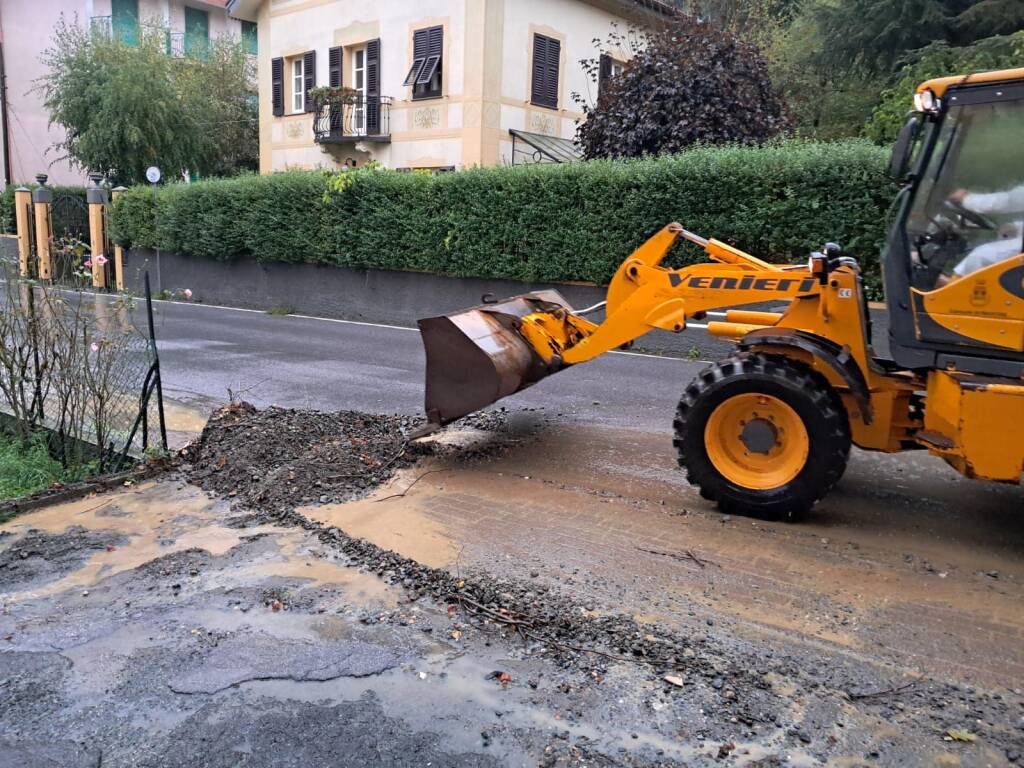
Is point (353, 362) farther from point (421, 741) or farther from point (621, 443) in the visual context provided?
point (421, 741)

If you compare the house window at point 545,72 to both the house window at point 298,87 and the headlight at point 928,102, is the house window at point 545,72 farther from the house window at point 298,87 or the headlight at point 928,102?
the headlight at point 928,102

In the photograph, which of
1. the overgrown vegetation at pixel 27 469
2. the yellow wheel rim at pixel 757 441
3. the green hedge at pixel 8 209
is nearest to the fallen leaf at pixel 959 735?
the yellow wheel rim at pixel 757 441

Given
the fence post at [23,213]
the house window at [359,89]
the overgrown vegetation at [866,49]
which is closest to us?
the overgrown vegetation at [866,49]

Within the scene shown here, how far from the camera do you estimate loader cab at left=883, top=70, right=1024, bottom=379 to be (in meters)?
4.45

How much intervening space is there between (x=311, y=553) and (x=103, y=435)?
279 cm

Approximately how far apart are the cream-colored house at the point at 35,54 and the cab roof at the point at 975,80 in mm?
33154

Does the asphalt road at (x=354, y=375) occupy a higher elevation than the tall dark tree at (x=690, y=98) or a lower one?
lower

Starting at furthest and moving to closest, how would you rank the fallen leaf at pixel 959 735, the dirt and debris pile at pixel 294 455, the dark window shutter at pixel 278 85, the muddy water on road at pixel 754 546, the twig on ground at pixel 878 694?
the dark window shutter at pixel 278 85 → the dirt and debris pile at pixel 294 455 → the muddy water on road at pixel 754 546 → the twig on ground at pixel 878 694 → the fallen leaf at pixel 959 735

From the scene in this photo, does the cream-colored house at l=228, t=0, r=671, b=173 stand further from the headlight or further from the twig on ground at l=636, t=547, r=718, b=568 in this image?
the twig on ground at l=636, t=547, r=718, b=568

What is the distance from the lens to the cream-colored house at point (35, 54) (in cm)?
3247

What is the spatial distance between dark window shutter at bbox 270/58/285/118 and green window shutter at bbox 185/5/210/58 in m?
11.3

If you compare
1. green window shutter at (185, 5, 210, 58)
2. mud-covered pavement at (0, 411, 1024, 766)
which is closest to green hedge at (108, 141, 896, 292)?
mud-covered pavement at (0, 411, 1024, 766)

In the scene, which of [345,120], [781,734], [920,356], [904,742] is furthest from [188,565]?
[345,120]

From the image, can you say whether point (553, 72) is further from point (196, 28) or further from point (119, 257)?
point (196, 28)
